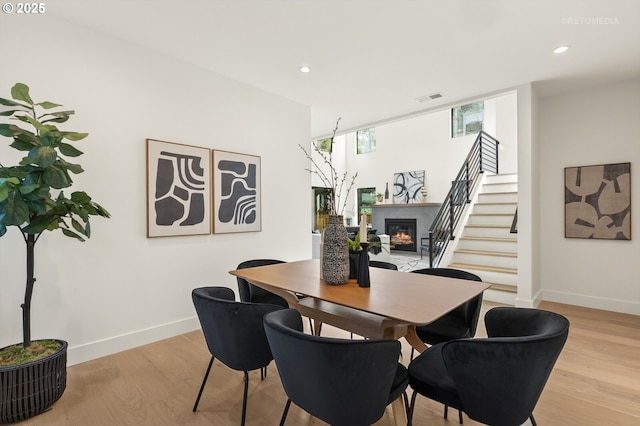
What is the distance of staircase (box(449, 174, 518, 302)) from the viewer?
4312 mm

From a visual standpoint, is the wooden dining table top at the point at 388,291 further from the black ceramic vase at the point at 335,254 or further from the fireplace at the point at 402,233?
the fireplace at the point at 402,233

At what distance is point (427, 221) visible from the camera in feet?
27.6

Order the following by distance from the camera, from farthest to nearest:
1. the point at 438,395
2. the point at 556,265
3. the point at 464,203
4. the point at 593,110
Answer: the point at 464,203
the point at 556,265
the point at 593,110
the point at 438,395

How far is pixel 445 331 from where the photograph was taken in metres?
2.02

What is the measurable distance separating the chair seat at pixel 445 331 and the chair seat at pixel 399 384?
602 mm

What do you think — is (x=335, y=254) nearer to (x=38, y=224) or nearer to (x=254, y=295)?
(x=254, y=295)

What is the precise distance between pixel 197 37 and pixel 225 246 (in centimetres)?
206

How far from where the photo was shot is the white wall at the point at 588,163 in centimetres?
370

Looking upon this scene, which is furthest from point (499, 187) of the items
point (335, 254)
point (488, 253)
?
point (335, 254)

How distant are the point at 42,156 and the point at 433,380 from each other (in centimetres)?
241

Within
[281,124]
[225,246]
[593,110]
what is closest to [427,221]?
[593,110]

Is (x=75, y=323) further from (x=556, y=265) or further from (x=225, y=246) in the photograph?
(x=556, y=265)

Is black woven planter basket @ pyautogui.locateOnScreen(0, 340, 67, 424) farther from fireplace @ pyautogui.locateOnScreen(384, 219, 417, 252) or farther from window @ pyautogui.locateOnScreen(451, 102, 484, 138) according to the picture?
window @ pyautogui.locateOnScreen(451, 102, 484, 138)

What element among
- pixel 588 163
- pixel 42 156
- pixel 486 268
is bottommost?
pixel 486 268
